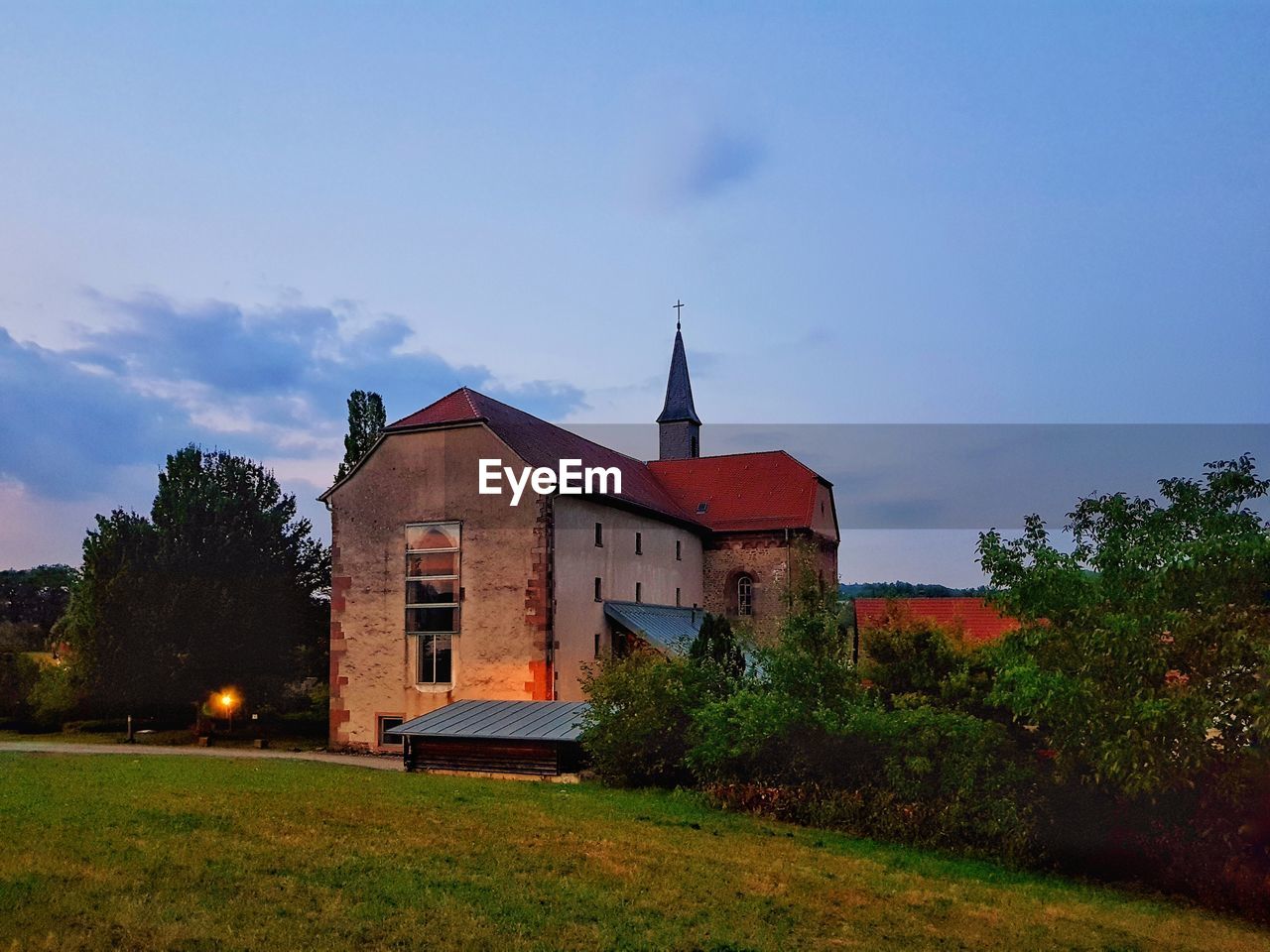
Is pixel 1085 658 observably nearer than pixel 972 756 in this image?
Yes

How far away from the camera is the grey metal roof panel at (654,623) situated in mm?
29156

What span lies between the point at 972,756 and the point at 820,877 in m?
4.14

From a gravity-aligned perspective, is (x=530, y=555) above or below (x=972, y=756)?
above

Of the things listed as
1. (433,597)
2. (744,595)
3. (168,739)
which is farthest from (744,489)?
(168,739)

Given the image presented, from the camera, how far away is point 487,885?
9.52 metres

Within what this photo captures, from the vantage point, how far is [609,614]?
30172 mm

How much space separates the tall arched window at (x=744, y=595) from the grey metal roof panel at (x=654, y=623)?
4561 mm

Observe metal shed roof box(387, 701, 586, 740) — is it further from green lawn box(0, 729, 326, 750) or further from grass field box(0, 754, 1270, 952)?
green lawn box(0, 729, 326, 750)

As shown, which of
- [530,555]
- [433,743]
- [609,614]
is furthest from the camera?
[609,614]

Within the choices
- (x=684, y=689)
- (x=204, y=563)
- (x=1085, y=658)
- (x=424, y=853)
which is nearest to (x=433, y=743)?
(x=684, y=689)

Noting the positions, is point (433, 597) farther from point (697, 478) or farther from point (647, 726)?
point (697, 478)

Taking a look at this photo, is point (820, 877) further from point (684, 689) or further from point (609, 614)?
point (609, 614)

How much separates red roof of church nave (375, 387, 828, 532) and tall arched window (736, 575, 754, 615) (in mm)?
2084

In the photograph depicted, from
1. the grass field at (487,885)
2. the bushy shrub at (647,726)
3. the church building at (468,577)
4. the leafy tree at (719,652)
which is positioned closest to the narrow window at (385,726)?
the church building at (468,577)
